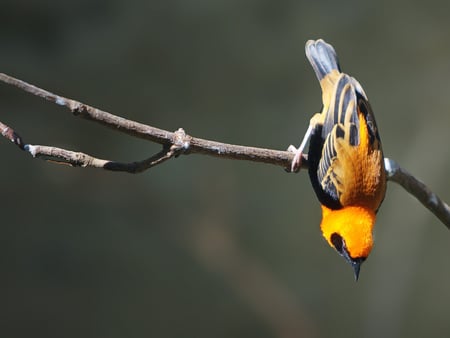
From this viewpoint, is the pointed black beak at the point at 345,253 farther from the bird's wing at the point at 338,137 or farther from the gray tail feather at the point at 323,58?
the gray tail feather at the point at 323,58

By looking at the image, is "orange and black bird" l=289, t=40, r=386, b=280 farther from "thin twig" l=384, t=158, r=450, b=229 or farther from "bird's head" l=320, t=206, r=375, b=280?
"thin twig" l=384, t=158, r=450, b=229

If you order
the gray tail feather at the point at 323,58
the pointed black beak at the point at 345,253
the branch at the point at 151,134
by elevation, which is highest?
the gray tail feather at the point at 323,58

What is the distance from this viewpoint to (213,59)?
20.4ft

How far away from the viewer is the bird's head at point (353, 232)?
3.45 meters

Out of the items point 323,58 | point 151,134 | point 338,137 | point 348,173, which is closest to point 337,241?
point 348,173

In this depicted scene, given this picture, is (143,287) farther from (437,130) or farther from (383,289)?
(437,130)

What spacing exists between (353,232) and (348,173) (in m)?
0.29

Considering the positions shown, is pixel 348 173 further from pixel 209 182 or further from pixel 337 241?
pixel 209 182

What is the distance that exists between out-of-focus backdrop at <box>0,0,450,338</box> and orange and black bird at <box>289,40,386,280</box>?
2.46 metres

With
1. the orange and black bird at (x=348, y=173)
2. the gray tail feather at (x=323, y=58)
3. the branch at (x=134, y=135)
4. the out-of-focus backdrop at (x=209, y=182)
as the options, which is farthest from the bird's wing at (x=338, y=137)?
the out-of-focus backdrop at (x=209, y=182)

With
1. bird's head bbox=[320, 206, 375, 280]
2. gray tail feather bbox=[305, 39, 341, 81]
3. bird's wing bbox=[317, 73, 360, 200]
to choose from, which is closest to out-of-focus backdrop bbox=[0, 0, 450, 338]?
gray tail feather bbox=[305, 39, 341, 81]

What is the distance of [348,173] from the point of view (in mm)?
3535

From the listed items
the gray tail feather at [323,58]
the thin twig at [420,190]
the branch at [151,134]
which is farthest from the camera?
the gray tail feather at [323,58]

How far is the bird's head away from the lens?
11.3 ft
